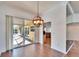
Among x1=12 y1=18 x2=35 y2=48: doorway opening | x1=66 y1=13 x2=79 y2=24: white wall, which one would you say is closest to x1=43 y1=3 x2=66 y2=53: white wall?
x1=66 y1=13 x2=79 y2=24: white wall

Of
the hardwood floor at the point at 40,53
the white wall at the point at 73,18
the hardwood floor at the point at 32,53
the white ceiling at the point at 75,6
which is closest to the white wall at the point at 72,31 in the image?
the white wall at the point at 73,18

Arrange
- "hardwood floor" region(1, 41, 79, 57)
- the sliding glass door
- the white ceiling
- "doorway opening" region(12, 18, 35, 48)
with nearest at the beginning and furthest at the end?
the white ceiling → "hardwood floor" region(1, 41, 79, 57) → the sliding glass door → "doorway opening" region(12, 18, 35, 48)

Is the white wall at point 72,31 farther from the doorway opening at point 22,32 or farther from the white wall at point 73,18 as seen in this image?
the doorway opening at point 22,32

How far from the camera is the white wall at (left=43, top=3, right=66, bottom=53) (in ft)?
16.0

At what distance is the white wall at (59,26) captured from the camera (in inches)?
193

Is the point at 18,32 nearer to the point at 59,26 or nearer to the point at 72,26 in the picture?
the point at 59,26

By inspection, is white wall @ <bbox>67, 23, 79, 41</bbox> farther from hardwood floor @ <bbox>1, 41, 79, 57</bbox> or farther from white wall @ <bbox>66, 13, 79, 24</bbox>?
hardwood floor @ <bbox>1, 41, 79, 57</bbox>

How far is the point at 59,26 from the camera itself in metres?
5.21

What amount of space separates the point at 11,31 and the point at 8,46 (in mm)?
801

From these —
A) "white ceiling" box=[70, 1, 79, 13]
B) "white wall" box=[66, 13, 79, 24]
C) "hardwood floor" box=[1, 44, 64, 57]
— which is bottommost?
"hardwood floor" box=[1, 44, 64, 57]

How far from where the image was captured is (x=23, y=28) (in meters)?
6.58

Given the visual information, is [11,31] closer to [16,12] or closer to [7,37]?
[7,37]

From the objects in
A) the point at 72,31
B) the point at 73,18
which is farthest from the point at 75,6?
the point at 72,31

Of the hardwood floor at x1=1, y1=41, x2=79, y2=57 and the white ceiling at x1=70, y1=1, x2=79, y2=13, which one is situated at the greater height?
the white ceiling at x1=70, y1=1, x2=79, y2=13
